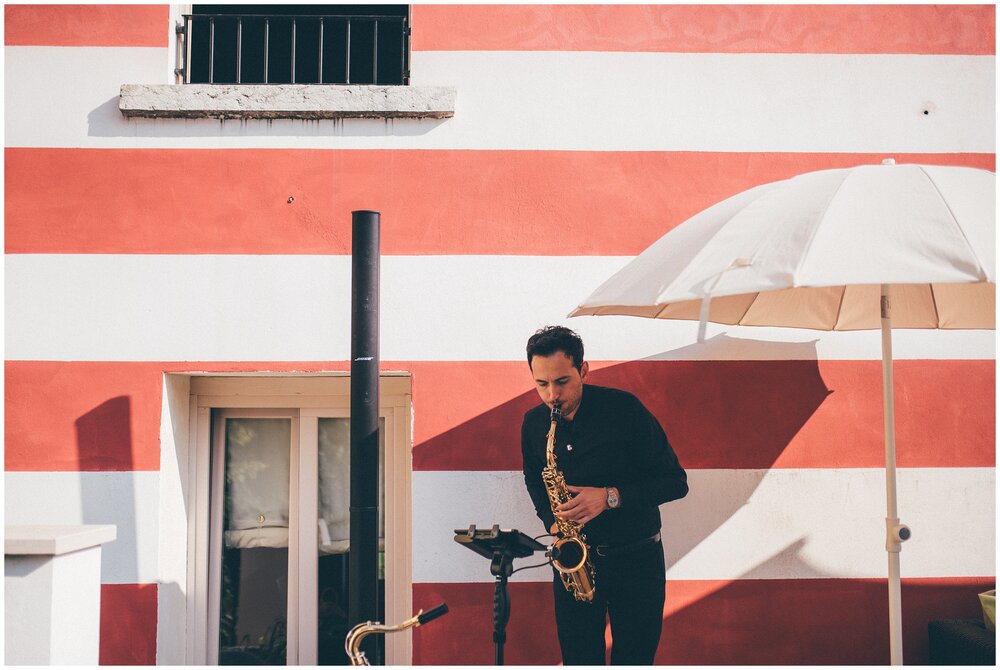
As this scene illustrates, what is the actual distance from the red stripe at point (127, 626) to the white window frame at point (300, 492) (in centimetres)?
34

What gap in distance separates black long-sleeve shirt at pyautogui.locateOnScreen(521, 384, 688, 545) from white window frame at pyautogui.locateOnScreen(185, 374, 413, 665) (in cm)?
115

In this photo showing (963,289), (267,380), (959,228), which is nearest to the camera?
(959,228)

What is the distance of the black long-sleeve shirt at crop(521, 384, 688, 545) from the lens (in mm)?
3391

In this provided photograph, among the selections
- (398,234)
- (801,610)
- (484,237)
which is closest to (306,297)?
(398,234)

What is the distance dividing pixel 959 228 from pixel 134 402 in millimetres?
3580

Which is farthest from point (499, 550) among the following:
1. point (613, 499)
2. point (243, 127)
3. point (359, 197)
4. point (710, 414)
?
point (243, 127)

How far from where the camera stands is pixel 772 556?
4.06 m

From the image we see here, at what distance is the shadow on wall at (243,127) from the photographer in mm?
4188

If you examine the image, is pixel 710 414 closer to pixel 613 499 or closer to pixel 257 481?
pixel 613 499

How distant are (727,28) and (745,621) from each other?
3.00 meters

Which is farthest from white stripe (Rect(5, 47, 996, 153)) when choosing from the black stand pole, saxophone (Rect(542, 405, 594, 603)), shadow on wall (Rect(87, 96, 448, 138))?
the black stand pole

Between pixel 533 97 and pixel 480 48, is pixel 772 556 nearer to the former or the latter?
pixel 533 97

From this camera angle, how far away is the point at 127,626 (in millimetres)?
3947

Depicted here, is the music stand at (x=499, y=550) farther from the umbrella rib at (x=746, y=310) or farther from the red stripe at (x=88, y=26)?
the red stripe at (x=88, y=26)
